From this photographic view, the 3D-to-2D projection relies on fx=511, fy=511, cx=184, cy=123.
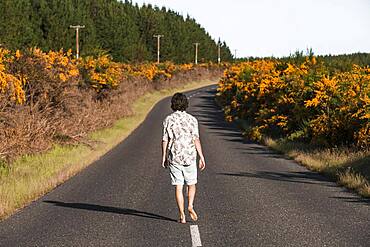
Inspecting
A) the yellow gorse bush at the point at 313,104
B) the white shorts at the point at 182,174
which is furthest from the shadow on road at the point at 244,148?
the white shorts at the point at 182,174

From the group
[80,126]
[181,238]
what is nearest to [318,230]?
[181,238]

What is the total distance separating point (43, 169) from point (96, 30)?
6963 centimetres

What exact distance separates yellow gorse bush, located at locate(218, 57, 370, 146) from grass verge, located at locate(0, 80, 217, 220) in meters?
6.68

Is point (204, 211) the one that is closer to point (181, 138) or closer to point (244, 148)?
point (181, 138)

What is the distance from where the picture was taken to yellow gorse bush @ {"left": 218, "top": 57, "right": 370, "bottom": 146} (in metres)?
15.8

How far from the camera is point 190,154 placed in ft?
26.0

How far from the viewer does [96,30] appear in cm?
8019

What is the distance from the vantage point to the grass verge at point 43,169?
9.94 metres

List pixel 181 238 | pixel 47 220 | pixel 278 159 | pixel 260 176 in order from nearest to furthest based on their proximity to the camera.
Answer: pixel 181 238
pixel 47 220
pixel 260 176
pixel 278 159

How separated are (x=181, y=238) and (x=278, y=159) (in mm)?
9457

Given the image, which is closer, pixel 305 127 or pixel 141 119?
pixel 305 127

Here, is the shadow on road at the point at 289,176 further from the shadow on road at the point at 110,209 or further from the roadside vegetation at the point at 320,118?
the shadow on road at the point at 110,209

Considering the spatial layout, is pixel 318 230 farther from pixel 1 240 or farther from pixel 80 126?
pixel 80 126

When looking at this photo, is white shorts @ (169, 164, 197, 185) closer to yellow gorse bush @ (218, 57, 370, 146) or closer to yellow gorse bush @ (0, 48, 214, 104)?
yellow gorse bush @ (0, 48, 214, 104)
